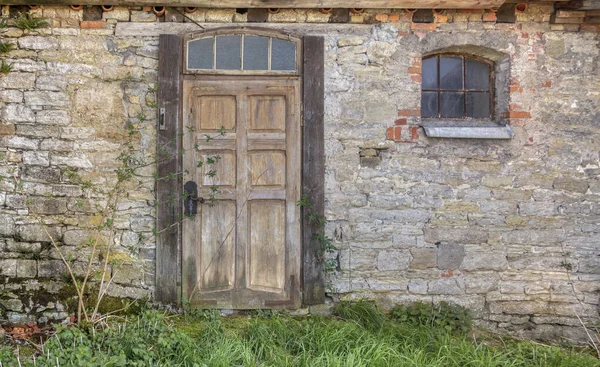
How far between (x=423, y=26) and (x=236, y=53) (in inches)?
71.1

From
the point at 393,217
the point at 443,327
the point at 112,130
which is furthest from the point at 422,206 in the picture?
the point at 112,130

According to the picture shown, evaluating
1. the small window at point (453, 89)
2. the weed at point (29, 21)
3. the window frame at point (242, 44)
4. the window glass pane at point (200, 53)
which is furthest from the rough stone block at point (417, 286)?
the weed at point (29, 21)

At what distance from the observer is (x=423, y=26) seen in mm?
4902

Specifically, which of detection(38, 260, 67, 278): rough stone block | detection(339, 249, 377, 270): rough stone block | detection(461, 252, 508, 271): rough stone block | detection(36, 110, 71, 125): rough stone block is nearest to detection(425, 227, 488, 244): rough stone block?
detection(461, 252, 508, 271): rough stone block

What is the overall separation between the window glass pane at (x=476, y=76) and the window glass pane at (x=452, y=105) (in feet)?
0.49

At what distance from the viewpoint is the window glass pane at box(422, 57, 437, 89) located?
5.09 m

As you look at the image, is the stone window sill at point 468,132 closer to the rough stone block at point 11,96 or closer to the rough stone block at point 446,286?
the rough stone block at point 446,286

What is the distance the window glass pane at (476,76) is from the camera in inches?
202

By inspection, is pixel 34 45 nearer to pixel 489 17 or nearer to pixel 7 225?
pixel 7 225

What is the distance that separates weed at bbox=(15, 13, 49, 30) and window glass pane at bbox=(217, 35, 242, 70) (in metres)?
1.62

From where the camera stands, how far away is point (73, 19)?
4.78 meters

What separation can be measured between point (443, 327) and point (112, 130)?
3525mm

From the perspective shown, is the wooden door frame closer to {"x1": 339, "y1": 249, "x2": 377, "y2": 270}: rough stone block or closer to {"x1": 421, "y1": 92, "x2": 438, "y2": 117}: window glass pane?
{"x1": 339, "y1": 249, "x2": 377, "y2": 270}: rough stone block

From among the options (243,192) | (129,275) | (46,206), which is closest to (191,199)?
(243,192)
